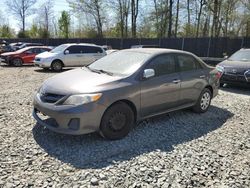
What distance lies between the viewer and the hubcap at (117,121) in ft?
14.0

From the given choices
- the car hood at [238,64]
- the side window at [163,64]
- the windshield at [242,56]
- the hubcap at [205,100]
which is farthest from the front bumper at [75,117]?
the windshield at [242,56]

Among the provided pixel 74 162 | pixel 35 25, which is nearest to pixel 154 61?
pixel 74 162

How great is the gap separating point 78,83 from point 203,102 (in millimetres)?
3263

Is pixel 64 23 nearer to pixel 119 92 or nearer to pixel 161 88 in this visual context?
Answer: pixel 161 88

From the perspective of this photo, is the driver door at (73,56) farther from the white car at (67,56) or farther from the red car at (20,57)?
the red car at (20,57)

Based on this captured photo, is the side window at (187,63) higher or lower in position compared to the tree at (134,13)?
lower

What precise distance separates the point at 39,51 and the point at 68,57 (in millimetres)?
4028

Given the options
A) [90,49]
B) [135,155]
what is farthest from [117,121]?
[90,49]

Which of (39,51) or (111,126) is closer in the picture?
(111,126)

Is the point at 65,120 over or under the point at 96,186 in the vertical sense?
over

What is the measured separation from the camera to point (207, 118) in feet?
19.1

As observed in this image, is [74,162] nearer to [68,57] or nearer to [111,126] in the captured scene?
[111,126]

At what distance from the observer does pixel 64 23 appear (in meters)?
51.9

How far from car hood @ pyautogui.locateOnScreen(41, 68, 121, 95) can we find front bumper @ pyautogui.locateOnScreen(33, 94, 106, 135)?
255 mm
